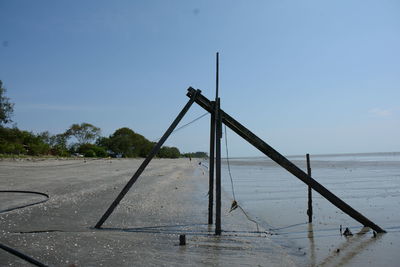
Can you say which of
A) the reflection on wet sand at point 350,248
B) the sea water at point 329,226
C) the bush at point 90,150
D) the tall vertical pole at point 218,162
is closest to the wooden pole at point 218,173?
the tall vertical pole at point 218,162

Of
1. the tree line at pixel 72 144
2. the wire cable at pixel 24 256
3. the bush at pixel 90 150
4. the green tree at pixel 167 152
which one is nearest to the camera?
the wire cable at pixel 24 256

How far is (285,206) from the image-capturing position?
11.8 meters

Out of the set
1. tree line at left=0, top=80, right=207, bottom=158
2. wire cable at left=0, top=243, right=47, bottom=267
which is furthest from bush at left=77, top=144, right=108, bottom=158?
wire cable at left=0, top=243, right=47, bottom=267

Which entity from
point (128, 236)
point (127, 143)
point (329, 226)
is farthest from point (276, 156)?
point (127, 143)

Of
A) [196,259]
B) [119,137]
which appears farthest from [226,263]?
[119,137]

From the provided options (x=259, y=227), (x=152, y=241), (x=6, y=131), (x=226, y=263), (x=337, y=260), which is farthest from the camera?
(x=6, y=131)

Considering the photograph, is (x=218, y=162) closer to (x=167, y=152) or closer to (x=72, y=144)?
(x=72, y=144)

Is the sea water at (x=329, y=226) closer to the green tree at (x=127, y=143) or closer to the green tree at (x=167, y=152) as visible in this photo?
the green tree at (x=127, y=143)

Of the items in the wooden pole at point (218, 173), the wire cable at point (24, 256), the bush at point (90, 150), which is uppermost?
the bush at point (90, 150)

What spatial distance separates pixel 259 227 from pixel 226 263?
3.38 meters

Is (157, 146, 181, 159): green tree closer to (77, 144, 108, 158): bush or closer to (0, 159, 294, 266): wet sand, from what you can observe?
(77, 144, 108, 158): bush

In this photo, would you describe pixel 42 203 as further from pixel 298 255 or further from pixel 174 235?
pixel 298 255

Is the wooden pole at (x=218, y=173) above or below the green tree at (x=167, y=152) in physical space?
below

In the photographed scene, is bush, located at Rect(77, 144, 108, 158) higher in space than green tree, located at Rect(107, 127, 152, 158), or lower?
lower
